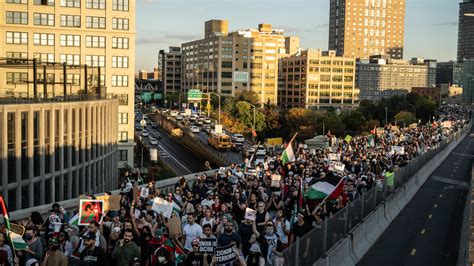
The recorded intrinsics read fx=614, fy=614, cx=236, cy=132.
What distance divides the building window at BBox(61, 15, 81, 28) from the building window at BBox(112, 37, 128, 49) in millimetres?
4652

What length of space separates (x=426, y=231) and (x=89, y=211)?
1437 centimetres

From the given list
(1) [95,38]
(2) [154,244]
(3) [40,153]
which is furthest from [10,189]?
(1) [95,38]

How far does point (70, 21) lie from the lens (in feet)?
249

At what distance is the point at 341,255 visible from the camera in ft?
54.2

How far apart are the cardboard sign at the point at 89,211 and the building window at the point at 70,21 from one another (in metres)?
66.3

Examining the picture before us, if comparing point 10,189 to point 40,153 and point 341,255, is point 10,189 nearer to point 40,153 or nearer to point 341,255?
point 40,153

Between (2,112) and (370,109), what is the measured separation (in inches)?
5169

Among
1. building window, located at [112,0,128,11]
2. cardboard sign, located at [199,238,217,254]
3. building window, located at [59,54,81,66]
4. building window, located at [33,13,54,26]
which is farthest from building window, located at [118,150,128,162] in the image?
cardboard sign, located at [199,238,217,254]

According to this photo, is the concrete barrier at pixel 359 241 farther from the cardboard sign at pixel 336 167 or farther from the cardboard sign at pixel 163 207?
the cardboard sign at pixel 336 167

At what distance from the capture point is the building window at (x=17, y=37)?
74062 millimetres

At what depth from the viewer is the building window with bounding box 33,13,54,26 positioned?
244 ft

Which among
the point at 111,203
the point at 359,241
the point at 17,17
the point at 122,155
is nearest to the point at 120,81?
the point at 122,155

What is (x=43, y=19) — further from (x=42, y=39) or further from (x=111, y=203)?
(x=111, y=203)

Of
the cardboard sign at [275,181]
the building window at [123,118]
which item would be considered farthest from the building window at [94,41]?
the cardboard sign at [275,181]
